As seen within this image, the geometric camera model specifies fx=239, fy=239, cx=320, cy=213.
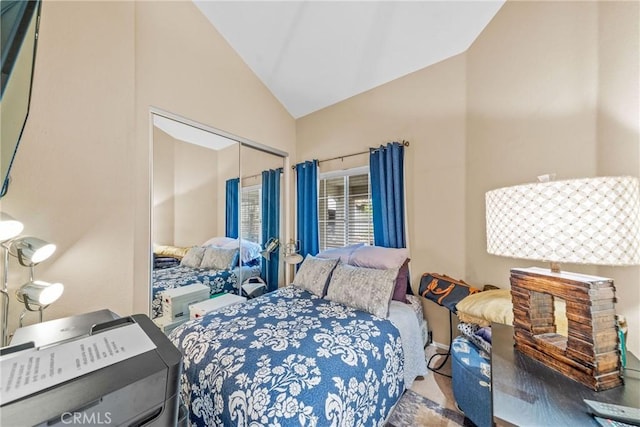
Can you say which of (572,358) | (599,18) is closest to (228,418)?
(572,358)

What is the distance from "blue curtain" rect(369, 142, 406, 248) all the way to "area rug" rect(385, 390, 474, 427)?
1.22 m

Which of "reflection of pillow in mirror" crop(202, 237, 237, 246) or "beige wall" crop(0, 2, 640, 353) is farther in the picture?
"reflection of pillow in mirror" crop(202, 237, 237, 246)

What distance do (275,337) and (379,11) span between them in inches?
100

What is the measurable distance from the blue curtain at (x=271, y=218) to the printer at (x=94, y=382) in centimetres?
244

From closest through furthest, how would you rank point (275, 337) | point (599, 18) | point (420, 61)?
point (599, 18) → point (275, 337) → point (420, 61)

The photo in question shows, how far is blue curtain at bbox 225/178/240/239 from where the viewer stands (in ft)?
8.55

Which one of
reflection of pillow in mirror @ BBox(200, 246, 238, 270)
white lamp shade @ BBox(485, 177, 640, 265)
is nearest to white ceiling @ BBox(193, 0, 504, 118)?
white lamp shade @ BBox(485, 177, 640, 265)

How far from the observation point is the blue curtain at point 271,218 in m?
3.03

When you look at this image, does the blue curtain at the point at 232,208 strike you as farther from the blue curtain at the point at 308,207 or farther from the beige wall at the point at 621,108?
the beige wall at the point at 621,108

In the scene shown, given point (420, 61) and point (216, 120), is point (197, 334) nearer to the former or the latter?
point (216, 120)

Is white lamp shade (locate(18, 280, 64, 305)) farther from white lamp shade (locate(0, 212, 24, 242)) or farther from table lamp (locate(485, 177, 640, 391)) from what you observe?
table lamp (locate(485, 177, 640, 391))

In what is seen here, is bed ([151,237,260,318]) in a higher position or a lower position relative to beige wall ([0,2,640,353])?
lower

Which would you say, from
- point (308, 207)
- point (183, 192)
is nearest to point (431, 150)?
point (308, 207)

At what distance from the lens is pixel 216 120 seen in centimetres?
245
